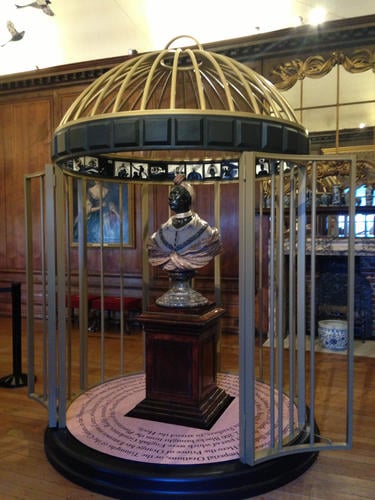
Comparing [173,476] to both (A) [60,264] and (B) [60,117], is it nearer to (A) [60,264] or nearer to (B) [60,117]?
(A) [60,264]

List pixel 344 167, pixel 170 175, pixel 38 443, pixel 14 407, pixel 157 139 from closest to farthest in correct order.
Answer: pixel 157 139 → pixel 38 443 → pixel 14 407 → pixel 170 175 → pixel 344 167

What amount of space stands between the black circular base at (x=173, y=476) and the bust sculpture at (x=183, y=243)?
1.06m

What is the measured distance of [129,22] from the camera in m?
5.93

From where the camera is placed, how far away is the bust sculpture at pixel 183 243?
118 inches

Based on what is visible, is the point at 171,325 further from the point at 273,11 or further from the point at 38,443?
the point at 273,11

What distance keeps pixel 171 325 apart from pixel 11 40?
5.29 metres

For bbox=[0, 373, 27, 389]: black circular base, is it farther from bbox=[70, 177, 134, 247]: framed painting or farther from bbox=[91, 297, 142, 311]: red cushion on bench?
bbox=[70, 177, 134, 247]: framed painting

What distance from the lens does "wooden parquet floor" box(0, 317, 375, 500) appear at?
2.29 m

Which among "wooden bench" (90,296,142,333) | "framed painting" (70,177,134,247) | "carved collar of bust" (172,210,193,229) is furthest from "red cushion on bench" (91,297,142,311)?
"carved collar of bust" (172,210,193,229)

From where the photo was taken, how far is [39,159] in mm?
6715

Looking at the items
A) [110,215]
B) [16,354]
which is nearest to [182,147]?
[16,354]

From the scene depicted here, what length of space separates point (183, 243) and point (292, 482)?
1.53 metres

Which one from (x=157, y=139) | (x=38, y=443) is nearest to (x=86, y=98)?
(x=157, y=139)

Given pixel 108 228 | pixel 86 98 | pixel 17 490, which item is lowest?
pixel 17 490
